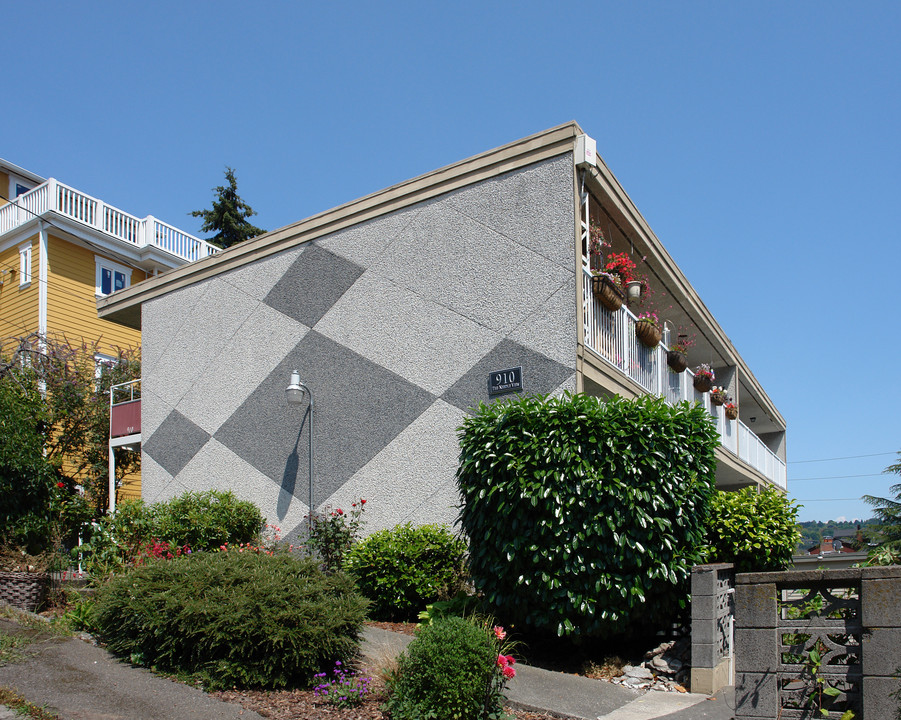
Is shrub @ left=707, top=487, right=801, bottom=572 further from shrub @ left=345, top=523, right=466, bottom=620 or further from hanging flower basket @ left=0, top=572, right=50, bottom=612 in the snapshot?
hanging flower basket @ left=0, top=572, right=50, bottom=612

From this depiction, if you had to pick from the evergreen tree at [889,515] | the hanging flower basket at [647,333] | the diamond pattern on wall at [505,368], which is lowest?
the evergreen tree at [889,515]

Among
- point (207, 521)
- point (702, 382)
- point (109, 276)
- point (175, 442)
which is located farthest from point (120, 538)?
point (109, 276)

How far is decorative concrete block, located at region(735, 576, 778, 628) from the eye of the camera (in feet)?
17.8

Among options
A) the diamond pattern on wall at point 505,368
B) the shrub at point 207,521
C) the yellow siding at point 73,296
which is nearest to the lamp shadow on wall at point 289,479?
the shrub at point 207,521

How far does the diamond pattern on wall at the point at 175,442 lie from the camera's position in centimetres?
1284

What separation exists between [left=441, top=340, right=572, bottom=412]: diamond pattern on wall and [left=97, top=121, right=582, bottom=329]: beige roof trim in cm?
244

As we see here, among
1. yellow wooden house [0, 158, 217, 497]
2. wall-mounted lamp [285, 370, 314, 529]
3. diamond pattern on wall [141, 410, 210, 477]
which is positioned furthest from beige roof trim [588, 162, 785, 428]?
yellow wooden house [0, 158, 217, 497]

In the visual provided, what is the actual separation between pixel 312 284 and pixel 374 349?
173cm

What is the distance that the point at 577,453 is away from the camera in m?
7.45

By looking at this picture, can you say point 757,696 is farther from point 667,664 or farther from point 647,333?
point 647,333

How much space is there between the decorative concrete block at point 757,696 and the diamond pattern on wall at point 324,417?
18.6 feet

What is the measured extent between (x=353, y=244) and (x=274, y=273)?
5.47 ft

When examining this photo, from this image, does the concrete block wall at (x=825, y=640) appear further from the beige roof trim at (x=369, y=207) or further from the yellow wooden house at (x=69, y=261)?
the yellow wooden house at (x=69, y=261)

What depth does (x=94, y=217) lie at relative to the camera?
20391 mm
